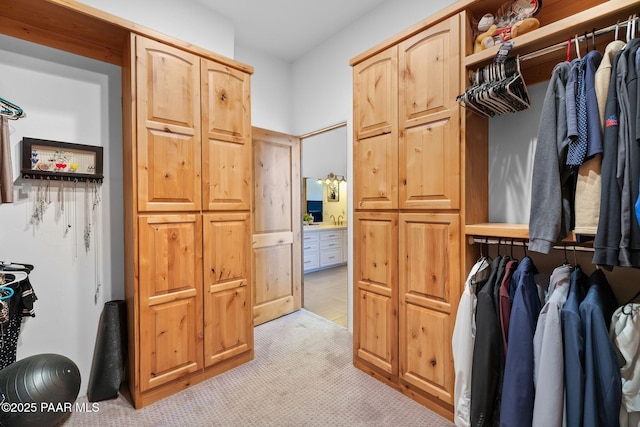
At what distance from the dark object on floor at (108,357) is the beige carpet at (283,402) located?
91 mm

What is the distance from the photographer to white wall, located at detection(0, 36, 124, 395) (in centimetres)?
189

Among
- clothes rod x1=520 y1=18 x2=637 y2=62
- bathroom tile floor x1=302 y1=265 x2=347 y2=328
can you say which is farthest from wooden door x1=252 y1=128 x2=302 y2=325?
clothes rod x1=520 y1=18 x2=637 y2=62

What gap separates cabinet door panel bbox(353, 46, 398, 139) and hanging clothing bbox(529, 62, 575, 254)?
915 millimetres

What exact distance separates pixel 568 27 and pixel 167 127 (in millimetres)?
2287

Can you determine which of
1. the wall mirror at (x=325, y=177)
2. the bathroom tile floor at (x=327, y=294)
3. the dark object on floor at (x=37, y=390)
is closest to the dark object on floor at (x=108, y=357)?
the dark object on floor at (x=37, y=390)

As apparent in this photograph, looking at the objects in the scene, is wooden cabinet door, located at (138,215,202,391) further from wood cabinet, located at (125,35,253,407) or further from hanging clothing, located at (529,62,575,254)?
hanging clothing, located at (529,62,575,254)

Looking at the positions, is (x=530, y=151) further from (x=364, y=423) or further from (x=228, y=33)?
A: (x=228, y=33)

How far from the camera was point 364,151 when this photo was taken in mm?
2352

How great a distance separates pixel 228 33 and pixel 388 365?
324 centimetres

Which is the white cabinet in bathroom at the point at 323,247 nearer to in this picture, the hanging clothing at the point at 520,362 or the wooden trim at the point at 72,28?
the wooden trim at the point at 72,28

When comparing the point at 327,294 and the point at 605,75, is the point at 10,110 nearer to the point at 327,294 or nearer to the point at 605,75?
the point at 605,75

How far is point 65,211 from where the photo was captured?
6.75 feet

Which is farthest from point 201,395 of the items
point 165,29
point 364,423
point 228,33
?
point 228,33

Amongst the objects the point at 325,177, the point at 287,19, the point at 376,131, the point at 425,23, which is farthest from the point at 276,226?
the point at 325,177
